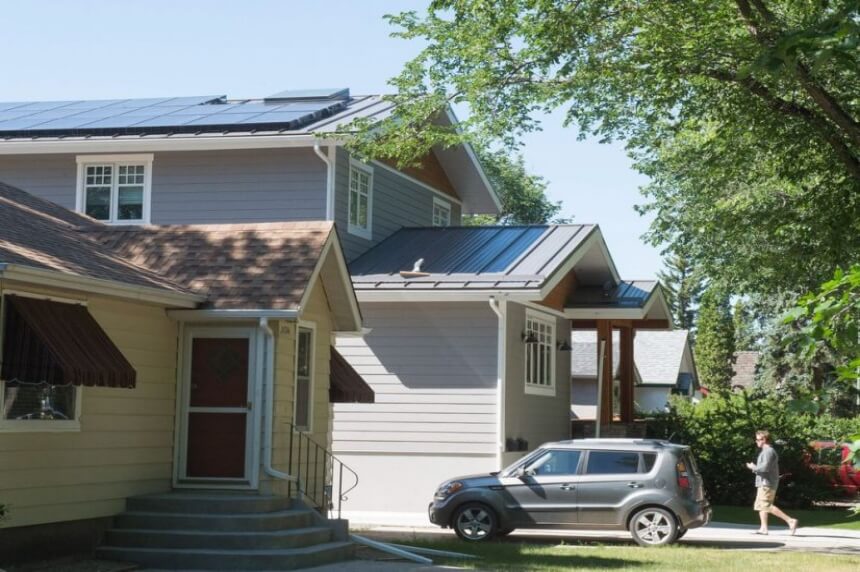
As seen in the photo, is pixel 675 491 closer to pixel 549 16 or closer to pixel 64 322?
pixel 549 16

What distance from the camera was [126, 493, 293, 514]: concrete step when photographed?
14.6 m

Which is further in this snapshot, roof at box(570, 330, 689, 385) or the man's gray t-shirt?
roof at box(570, 330, 689, 385)

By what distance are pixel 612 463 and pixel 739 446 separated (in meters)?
8.72

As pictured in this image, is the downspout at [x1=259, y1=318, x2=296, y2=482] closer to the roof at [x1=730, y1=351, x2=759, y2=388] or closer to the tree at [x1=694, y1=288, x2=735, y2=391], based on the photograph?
the tree at [x1=694, y1=288, x2=735, y2=391]

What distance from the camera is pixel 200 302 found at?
15195mm

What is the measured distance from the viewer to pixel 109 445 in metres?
14.4

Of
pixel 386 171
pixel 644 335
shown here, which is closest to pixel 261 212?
pixel 386 171

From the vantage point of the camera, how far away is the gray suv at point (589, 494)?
1816 centimetres

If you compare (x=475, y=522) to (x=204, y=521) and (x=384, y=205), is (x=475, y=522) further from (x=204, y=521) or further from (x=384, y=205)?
(x=384, y=205)

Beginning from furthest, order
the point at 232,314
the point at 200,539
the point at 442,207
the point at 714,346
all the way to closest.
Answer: the point at 714,346
the point at 442,207
the point at 232,314
the point at 200,539

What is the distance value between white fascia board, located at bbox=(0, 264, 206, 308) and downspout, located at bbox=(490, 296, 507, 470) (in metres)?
8.25

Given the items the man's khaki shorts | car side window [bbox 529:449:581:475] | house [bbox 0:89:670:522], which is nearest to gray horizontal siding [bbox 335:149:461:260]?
house [bbox 0:89:670:522]

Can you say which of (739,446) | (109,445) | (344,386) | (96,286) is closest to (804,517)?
(739,446)

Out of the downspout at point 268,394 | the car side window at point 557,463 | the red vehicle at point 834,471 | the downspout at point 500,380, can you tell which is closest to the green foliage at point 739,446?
the red vehicle at point 834,471
